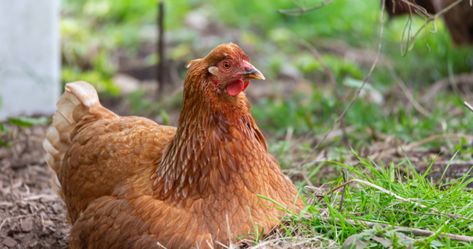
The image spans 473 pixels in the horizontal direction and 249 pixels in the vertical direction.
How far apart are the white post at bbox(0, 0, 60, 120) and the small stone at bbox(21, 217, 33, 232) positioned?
2.24 m

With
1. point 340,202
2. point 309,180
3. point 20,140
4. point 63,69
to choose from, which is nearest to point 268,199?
point 340,202

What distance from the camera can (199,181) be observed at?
3.34 meters

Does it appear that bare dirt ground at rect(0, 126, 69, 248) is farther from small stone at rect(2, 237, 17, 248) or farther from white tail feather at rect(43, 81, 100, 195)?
white tail feather at rect(43, 81, 100, 195)

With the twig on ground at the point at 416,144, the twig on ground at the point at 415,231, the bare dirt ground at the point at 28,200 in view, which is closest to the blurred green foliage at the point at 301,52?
the twig on ground at the point at 416,144

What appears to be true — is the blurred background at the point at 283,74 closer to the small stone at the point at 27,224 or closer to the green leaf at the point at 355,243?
the small stone at the point at 27,224

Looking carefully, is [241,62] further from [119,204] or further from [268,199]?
[119,204]

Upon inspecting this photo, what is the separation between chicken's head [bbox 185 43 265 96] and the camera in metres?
3.27

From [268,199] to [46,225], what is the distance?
1.56 metres

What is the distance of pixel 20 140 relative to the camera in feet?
17.4

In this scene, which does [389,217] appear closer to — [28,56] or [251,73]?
[251,73]

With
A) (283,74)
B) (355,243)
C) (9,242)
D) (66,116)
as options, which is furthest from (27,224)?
(283,74)

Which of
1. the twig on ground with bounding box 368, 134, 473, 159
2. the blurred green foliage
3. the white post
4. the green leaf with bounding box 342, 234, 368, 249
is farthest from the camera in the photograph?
the white post

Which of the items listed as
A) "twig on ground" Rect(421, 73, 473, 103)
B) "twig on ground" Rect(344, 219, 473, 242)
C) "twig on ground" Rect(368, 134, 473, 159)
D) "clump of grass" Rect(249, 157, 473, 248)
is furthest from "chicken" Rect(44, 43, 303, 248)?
"twig on ground" Rect(421, 73, 473, 103)

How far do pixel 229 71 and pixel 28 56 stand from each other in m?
3.68
